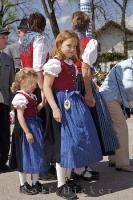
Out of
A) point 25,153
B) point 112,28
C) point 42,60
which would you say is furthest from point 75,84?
point 112,28

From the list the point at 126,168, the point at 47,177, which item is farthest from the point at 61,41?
the point at 126,168

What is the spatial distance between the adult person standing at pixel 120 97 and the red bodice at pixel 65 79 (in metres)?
1.07

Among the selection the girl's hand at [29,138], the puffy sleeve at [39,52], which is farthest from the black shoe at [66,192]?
the puffy sleeve at [39,52]

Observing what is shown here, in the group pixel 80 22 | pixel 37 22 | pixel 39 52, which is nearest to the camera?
pixel 39 52

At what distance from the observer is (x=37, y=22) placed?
555cm

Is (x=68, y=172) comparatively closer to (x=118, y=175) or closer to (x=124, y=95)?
(x=118, y=175)

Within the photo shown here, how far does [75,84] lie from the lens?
5176 millimetres

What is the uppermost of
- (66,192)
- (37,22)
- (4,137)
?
(37,22)

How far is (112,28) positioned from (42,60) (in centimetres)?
6020

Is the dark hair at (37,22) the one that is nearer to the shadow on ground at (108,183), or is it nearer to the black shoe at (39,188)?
the black shoe at (39,188)

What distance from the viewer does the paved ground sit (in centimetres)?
511

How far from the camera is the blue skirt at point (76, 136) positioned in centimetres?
496

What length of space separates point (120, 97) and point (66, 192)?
1.65m

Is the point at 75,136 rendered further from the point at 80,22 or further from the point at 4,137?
the point at 4,137
